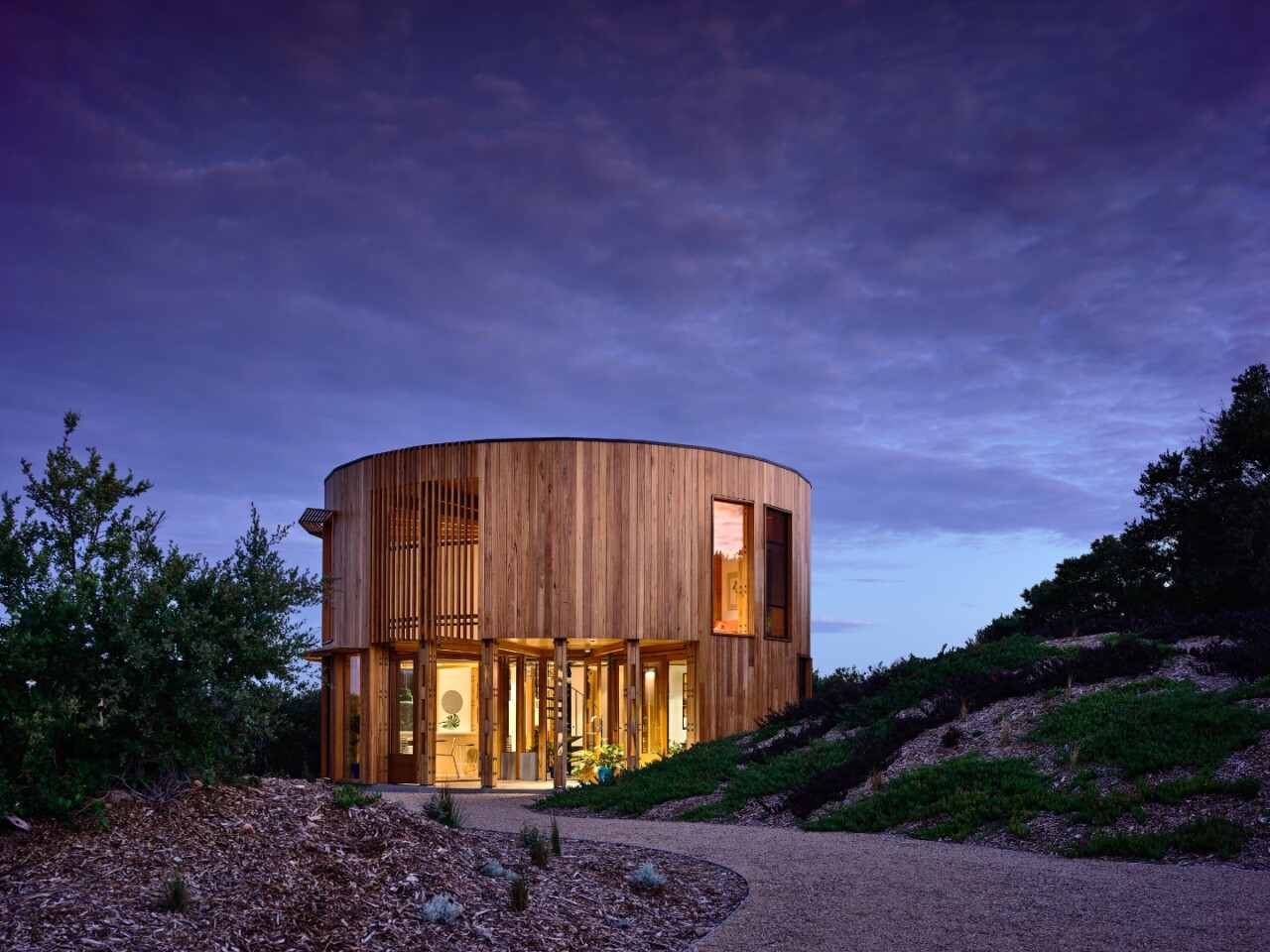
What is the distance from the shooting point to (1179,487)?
2636 cm

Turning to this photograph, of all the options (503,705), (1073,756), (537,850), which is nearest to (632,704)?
(503,705)

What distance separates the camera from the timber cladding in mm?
19250

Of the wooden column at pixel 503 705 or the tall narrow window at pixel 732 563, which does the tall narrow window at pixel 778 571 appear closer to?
the tall narrow window at pixel 732 563

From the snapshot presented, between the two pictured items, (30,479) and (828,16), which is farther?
(828,16)

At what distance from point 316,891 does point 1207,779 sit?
7710mm

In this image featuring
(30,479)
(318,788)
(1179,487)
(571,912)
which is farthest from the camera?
(1179,487)

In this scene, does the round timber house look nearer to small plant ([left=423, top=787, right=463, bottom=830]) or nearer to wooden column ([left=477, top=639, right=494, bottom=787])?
wooden column ([left=477, top=639, right=494, bottom=787])

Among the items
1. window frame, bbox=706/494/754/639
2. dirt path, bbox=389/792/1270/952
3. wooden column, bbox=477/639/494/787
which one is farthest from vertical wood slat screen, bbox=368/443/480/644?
dirt path, bbox=389/792/1270/952

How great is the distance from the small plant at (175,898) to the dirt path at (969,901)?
2.79 meters

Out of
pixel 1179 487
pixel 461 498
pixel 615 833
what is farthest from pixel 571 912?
pixel 1179 487

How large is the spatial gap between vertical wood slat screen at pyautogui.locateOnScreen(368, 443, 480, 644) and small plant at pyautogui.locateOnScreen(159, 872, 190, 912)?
44.3 ft

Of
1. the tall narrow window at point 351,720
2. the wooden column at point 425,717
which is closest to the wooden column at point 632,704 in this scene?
the wooden column at point 425,717

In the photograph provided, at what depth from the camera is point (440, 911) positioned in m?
5.98

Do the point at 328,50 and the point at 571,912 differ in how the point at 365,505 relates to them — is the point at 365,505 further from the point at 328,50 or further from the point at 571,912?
the point at 571,912
